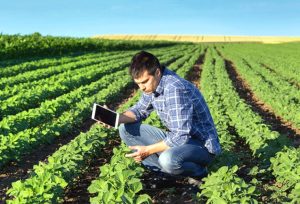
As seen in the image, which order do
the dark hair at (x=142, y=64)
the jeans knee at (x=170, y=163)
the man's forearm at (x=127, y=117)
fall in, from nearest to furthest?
the dark hair at (x=142, y=64) → the jeans knee at (x=170, y=163) → the man's forearm at (x=127, y=117)

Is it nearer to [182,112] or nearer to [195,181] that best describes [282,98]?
[195,181]

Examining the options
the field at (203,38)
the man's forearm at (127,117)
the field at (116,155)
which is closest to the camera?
the field at (116,155)

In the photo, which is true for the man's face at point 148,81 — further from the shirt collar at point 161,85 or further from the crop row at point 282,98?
the crop row at point 282,98

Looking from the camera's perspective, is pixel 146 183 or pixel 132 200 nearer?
pixel 132 200

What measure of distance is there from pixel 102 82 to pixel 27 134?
883cm

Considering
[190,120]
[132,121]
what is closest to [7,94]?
[132,121]

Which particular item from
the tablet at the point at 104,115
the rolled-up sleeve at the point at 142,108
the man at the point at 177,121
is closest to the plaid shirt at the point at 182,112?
the man at the point at 177,121

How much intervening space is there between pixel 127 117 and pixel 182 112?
1040 mm

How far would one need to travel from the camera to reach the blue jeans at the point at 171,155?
516 centimetres

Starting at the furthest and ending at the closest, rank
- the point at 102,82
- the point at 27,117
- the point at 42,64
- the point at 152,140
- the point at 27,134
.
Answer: the point at 42,64, the point at 102,82, the point at 27,117, the point at 27,134, the point at 152,140

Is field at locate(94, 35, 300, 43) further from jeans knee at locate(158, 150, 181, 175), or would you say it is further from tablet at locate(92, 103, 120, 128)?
jeans knee at locate(158, 150, 181, 175)

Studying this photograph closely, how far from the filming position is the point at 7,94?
13.1m

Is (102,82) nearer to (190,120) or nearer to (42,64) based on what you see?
(42,64)

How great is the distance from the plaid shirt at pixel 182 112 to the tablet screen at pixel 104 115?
53cm
